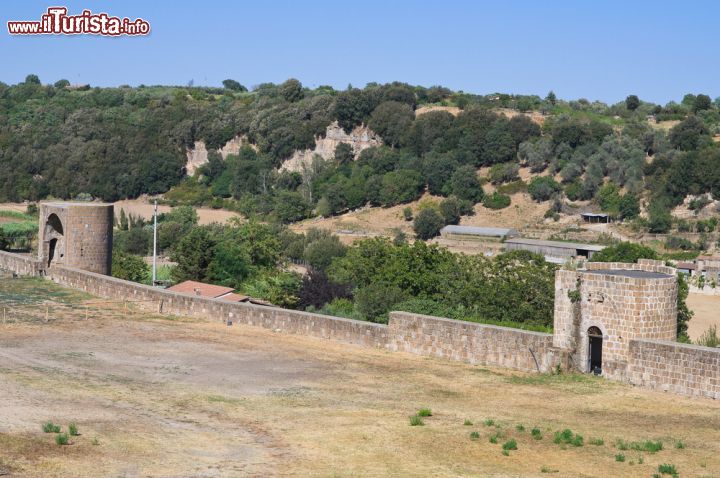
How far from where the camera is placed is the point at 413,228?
68125 millimetres

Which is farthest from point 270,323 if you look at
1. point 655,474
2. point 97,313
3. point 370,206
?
point 370,206

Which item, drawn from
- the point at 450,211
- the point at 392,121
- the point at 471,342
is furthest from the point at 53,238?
the point at 392,121

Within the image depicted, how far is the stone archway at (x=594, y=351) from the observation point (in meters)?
17.6

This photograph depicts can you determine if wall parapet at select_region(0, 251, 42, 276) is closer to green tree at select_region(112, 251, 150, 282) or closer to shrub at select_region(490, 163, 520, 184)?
green tree at select_region(112, 251, 150, 282)

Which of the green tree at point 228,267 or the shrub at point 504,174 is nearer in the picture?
the green tree at point 228,267

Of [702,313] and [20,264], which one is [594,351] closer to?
[20,264]

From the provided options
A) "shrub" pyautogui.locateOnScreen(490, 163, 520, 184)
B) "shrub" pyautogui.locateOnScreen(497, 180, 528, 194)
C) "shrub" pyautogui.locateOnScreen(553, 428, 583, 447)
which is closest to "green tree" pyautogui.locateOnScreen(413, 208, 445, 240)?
"shrub" pyautogui.locateOnScreen(497, 180, 528, 194)

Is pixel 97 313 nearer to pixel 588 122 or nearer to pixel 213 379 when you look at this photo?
pixel 213 379

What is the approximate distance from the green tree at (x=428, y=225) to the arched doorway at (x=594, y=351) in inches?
1918

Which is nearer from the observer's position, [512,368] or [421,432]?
[421,432]

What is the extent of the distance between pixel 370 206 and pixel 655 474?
205 ft

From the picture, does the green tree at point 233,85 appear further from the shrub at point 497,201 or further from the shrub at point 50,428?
the shrub at point 50,428

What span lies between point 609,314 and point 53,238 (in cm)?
1614

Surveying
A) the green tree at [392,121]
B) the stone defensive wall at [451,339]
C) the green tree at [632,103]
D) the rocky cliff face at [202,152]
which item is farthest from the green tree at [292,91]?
the stone defensive wall at [451,339]
